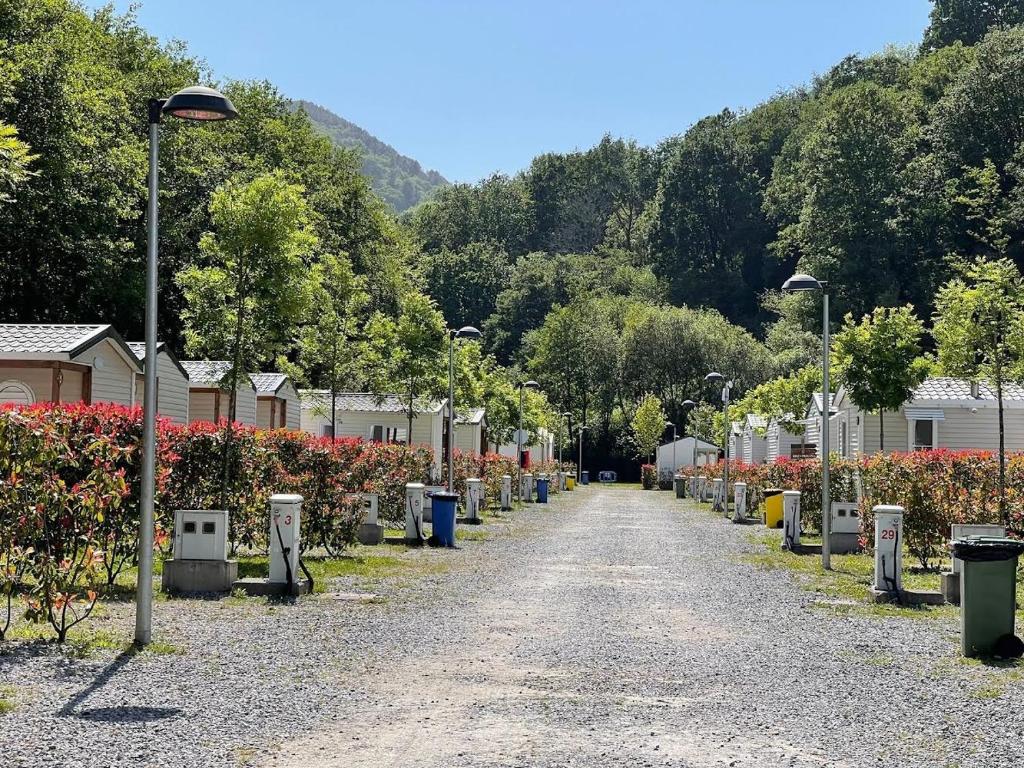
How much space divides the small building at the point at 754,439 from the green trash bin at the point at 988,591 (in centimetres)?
4465

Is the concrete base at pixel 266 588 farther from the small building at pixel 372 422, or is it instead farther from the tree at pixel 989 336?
the small building at pixel 372 422

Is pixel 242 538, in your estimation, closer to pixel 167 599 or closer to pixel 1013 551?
pixel 167 599

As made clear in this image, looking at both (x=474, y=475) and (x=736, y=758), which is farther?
(x=474, y=475)

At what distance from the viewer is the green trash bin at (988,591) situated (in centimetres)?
984

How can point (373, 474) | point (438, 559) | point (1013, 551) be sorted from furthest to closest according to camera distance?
point (373, 474) < point (438, 559) < point (1013, 551)

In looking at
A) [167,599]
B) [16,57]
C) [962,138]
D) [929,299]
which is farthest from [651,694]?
[962,138]

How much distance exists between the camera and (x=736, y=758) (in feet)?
20.5

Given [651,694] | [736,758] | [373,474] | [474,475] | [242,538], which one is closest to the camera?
[736,758]

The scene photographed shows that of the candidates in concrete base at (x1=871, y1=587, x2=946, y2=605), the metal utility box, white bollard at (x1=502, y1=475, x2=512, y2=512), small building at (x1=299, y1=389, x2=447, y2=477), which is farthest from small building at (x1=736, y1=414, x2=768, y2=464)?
concrete base at (x1=871, y1=587, x2=946, y2=605)

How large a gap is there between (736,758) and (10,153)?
7.75m

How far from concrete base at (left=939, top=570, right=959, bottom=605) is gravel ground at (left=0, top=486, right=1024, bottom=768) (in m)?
1.47

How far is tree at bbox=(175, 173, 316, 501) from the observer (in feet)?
57.4

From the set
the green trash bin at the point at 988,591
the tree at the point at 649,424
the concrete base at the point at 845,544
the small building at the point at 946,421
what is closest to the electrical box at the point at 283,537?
the green trash bin at the point at 988,591

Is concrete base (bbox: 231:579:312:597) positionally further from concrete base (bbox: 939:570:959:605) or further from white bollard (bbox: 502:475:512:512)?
white bollard (bbox: 502:475:512:512)
